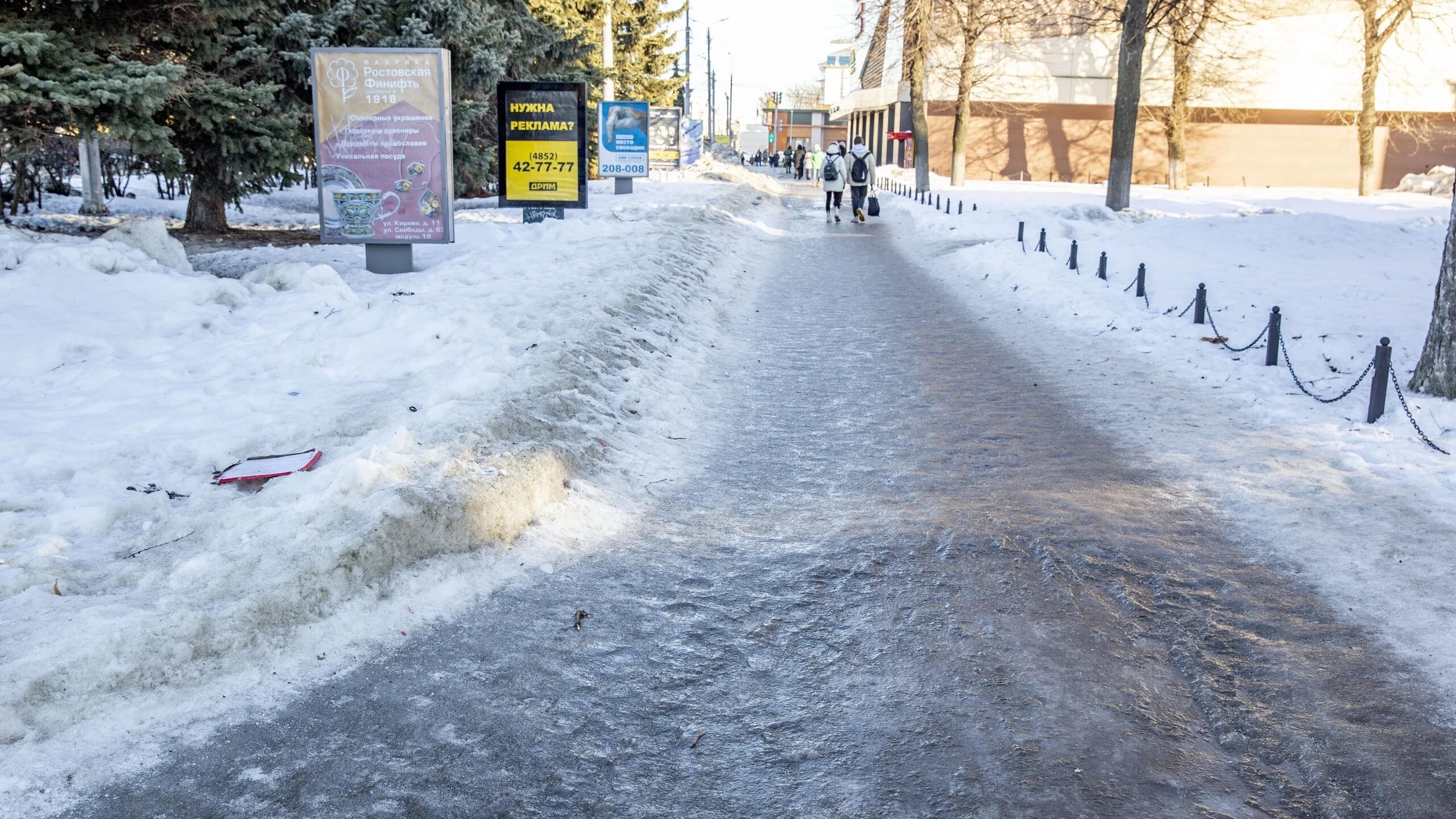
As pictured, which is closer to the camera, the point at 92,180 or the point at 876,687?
the point at 876,687

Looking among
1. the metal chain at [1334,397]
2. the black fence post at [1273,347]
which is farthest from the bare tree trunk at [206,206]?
the metal chain at [1334,397]

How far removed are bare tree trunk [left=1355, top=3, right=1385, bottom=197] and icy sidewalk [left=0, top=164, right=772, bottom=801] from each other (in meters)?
30.9

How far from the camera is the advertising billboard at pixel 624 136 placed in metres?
30.2

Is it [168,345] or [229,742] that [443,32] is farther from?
[229,742]

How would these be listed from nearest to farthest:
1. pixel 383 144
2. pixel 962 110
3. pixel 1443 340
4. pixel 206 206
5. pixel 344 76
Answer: pixel 1443 340 → pixel 344 76 → pixel 383 144 → pixel 206 206 → pixel 962 110

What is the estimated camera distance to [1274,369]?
31.8 ft

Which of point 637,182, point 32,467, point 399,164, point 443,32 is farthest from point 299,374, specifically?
point 637,182

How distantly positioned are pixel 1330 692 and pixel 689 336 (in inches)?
293

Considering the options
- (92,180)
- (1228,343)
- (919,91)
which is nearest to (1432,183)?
(919,91)

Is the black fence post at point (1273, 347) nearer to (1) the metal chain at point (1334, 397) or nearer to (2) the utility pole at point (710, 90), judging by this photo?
(1) the metal chain at point (1334, 397)

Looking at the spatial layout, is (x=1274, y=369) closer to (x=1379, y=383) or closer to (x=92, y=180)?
(x=1379, y=383)

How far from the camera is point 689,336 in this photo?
35.8ft

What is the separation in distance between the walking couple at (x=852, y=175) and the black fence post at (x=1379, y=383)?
17901 millimetres

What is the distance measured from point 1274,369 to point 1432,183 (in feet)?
140
